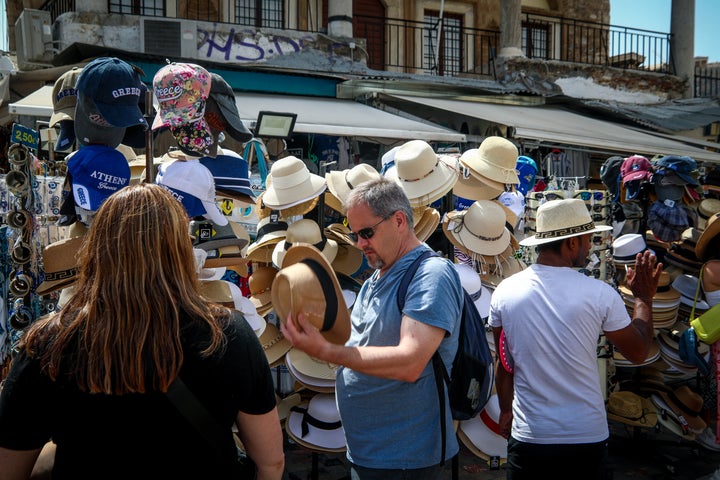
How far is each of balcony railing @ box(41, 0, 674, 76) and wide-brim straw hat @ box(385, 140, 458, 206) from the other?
789cm

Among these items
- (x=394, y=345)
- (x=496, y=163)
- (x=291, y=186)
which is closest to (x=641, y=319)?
(x=394, y=345)

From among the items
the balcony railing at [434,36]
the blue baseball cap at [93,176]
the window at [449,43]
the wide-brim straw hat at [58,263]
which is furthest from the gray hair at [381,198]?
the window at [449,43]

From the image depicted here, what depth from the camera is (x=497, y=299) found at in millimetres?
2854

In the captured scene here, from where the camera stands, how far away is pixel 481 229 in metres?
3.88

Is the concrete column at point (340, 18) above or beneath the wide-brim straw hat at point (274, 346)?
above

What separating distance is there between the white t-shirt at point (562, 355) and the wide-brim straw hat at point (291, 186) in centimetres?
147

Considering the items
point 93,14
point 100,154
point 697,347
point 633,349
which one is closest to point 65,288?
point 100,154

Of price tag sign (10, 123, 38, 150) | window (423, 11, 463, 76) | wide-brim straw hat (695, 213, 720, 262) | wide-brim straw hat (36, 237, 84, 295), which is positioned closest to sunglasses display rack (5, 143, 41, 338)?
price tag sign (10, 123, 38, 150)

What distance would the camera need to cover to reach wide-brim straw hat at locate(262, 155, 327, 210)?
3.70 meters

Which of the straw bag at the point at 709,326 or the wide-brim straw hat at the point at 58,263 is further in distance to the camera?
the straw bag at the point at 709,326

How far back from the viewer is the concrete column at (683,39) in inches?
577

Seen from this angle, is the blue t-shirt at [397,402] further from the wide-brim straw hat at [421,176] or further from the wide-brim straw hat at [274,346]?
the wide-brim straw hat at [274,346]

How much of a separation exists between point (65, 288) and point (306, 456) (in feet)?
8.19

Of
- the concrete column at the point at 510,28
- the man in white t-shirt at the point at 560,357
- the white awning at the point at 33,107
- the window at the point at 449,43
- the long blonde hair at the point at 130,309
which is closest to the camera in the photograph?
the long blonde hair at the point at 130,309
